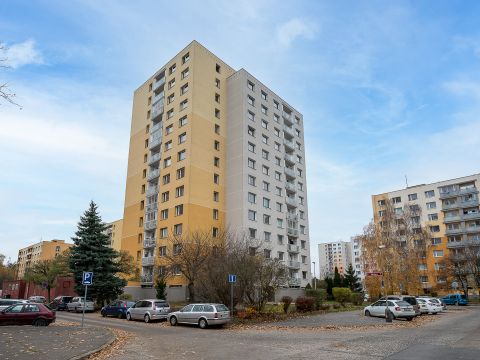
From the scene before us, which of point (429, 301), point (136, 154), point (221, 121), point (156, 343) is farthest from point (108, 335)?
point (136, 154)

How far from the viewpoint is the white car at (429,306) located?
34719 millimetres

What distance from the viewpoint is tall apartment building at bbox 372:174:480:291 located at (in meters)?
A: 79.1

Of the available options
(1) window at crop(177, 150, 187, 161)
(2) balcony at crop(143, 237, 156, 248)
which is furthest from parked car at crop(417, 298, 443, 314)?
(2) balcony at crop(143, 237, 156, 248)

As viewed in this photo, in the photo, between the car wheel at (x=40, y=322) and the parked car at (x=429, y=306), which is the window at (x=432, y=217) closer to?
the parked car at (x=429, y=306)

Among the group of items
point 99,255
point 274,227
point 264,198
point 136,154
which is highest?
point 136,154

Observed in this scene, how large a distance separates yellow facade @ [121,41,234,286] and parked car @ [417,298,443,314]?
25.9m

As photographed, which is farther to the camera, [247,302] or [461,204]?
[461,204]

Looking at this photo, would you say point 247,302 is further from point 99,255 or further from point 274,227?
point 274,227

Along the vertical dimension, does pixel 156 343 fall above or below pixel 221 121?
below

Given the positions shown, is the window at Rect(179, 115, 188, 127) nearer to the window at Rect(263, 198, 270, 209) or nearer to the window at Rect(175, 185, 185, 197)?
the window at Rect(175, 185, 185, 197)

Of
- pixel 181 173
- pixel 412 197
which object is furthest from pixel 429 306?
pixel 412 197

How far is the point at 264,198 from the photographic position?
56125 mm

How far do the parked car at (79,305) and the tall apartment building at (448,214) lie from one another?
59.8m

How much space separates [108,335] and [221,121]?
139ft
